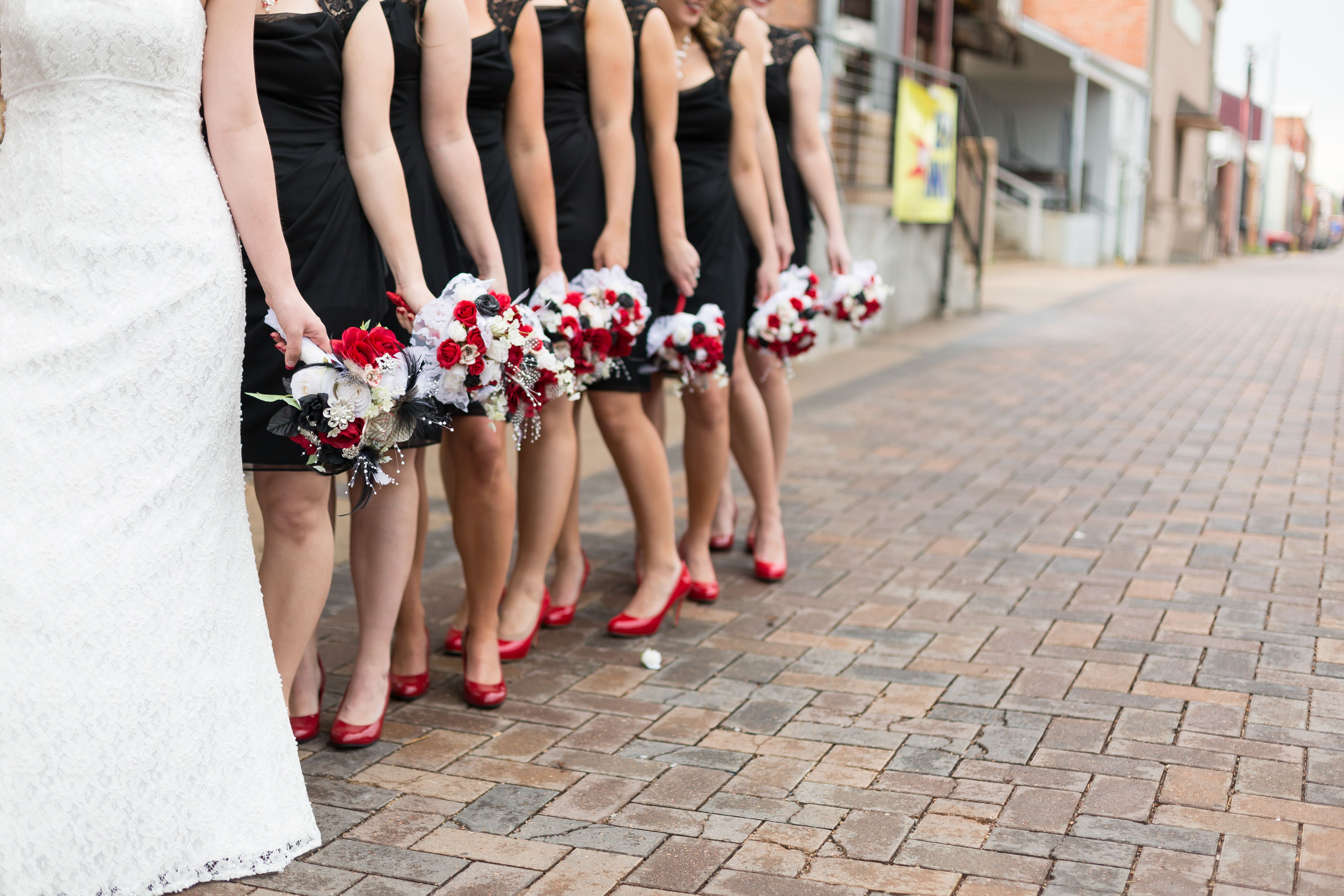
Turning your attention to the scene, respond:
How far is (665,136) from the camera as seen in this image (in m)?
4.16

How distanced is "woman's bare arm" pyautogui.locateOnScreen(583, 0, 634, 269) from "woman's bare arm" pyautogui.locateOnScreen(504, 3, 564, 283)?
151 millimetres

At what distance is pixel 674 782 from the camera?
3.22 metres

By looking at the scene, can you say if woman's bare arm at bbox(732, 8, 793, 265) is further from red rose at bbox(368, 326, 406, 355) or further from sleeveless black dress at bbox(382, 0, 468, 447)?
red rose at bbox(368, 326, 406, 355)

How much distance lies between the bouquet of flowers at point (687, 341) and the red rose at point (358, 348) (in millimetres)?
1565

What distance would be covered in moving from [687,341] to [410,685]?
1.33 m

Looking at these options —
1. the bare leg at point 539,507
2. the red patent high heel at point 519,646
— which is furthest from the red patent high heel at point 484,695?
the bare leg at point 539,507

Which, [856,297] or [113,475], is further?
[856,297]

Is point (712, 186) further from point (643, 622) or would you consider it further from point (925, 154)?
point (925, 154)

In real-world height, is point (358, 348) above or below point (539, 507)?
above

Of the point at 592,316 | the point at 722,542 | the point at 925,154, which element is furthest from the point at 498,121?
the point at 925,154

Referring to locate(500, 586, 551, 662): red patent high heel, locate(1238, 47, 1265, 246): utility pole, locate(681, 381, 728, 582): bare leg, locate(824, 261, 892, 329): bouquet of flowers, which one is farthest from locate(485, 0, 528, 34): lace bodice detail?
locate(1238, 47, 1265, 246): utility pole

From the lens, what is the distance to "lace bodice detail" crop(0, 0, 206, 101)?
2562 mm

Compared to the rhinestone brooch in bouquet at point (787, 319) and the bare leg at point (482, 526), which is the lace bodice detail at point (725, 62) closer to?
the rhinestone brooch in bouquet at point (787, 319)

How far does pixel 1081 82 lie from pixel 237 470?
28.8 m
